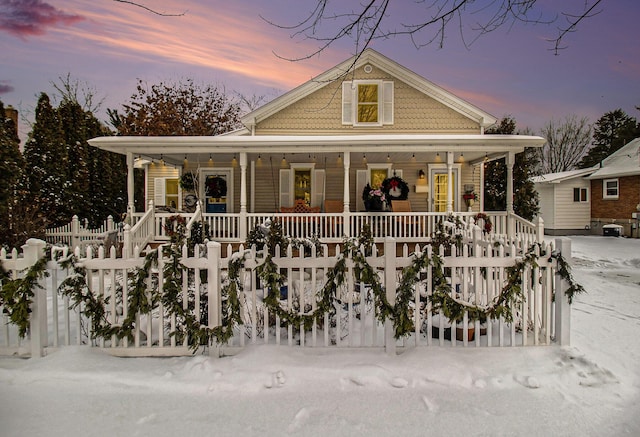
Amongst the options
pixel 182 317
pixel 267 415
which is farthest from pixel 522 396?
pixel 182 317

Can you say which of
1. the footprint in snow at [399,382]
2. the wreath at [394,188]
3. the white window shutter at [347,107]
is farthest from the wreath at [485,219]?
the footprint in snow at [399,382]

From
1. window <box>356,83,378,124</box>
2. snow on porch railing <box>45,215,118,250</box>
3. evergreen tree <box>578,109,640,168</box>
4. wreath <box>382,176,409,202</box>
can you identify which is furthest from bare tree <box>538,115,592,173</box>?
snow on porch railing <box>45,215,118,250</box>

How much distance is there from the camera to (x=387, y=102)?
14.4m

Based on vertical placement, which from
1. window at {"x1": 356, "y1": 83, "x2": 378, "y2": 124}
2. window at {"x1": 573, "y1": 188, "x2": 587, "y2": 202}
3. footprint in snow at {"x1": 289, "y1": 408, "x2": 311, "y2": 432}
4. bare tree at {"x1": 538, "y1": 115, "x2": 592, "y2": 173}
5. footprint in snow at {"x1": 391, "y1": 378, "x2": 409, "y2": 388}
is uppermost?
bare tree at {"x1": 538, "y1": 115, "x2": 592, "y2": 173}

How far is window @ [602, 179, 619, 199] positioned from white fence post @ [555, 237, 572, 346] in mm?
23112

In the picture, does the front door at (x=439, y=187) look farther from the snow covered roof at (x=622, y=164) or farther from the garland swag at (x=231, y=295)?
the snow covered roof at (x=622, y=164)

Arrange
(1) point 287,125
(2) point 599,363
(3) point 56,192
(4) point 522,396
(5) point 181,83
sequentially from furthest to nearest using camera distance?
1. (5) point 181,83
2. (3) point 56,192
3. (1) point 287,125
4. (2) point 599,363
5. (4) point 522,396

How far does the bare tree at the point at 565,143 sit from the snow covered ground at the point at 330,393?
138ft

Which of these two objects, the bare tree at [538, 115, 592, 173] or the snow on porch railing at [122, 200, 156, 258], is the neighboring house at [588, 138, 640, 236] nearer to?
the bare tree at [538, 115, 592, 173]

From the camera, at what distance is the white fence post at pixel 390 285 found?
4246 mm

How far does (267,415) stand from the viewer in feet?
10.4

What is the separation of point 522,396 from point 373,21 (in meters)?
4.03

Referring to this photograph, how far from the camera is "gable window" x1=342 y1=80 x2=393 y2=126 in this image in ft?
47.2

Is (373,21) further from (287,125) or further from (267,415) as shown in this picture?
(287,125)
